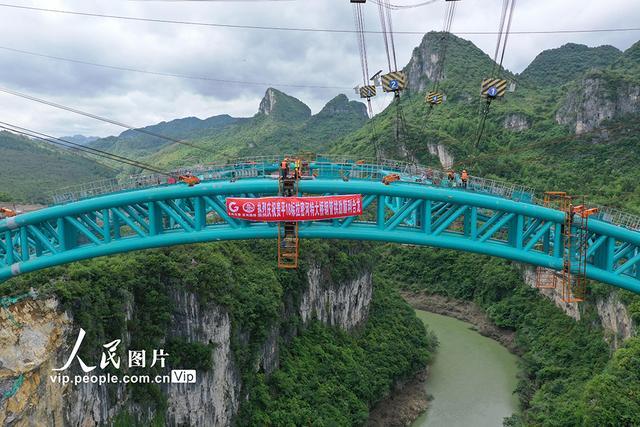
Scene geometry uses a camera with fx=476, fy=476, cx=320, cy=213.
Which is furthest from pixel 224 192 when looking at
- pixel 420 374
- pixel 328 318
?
pixel 420 374

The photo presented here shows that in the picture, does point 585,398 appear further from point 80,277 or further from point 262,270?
point 80,277

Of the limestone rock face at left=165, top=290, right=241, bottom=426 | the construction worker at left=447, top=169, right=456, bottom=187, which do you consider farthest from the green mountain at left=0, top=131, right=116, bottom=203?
the construction worker at left=447, top=169, right=456, bottom=187

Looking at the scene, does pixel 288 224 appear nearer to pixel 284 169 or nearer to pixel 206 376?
pixel 284 169

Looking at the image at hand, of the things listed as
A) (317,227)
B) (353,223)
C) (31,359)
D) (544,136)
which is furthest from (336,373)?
(544,136)

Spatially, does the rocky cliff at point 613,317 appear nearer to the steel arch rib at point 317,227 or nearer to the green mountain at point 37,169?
the steel arch rib at point 317,227

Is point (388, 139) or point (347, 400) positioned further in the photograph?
point (388, 139)
